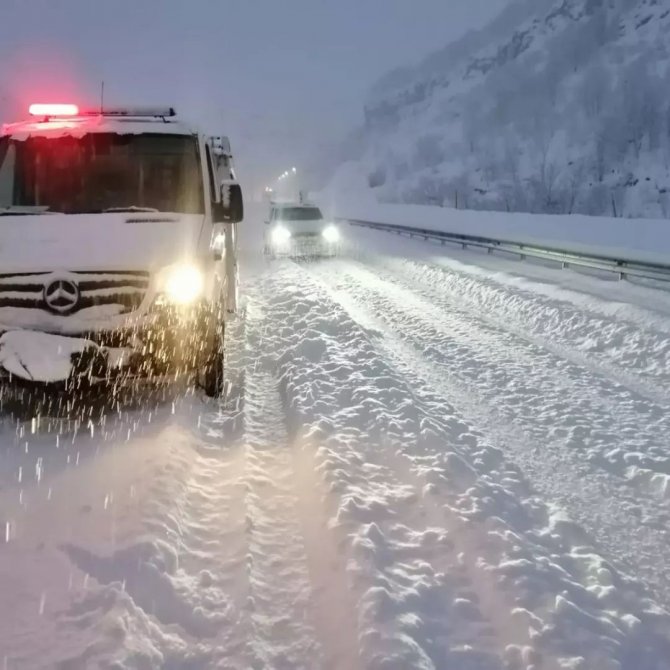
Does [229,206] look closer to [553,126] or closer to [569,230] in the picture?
[569,230]

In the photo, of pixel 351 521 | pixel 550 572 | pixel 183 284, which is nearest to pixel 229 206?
pixel 183 284

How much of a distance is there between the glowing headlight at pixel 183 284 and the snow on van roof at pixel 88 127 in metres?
1.84

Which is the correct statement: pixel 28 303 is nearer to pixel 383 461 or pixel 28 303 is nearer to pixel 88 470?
pixel 88 470

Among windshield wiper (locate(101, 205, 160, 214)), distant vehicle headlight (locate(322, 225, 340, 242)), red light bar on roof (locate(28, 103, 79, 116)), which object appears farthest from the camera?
distant vehicle headlight (locate(322, 225, 340, 242))

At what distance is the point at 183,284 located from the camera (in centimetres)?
560

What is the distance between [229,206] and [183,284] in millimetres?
1290

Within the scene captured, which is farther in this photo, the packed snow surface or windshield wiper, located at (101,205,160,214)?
the packed snow surface

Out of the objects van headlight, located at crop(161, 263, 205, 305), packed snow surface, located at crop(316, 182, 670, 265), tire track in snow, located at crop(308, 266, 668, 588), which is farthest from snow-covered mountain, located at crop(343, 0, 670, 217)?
van headlight, located at crop(161, 263, 205, 305)

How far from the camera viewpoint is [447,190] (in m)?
80.4

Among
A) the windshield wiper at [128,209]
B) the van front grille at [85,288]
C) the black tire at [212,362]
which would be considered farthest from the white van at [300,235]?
the van front grille at [85,288]

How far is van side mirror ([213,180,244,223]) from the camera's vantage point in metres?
6.52

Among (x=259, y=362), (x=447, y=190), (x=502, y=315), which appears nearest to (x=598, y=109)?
(x=447, y=190)

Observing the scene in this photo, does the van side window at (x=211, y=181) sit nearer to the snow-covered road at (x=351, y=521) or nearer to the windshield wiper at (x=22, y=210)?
the windshield wiper at (x=22, y=210)

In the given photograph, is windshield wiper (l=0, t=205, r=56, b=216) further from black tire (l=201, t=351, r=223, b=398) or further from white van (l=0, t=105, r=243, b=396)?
black tire (l=201, t=351, r=223, b=398)
